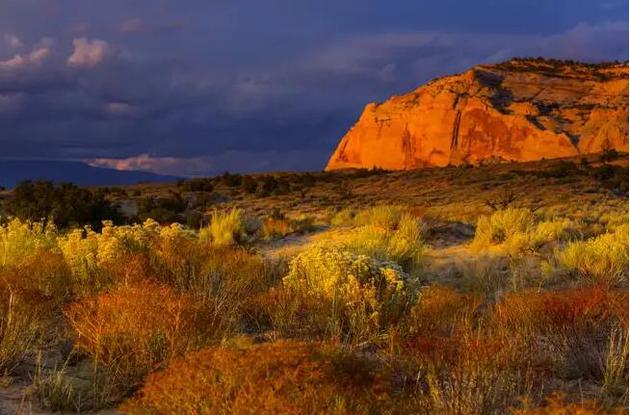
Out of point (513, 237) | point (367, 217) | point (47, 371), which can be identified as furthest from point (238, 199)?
point (47, 371)

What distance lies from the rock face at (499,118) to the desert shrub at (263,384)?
232 feet

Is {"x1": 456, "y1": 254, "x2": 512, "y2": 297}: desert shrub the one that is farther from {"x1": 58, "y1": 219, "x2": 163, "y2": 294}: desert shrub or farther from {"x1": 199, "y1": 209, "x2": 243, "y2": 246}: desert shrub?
{"x1": 199, "y1": 209, "x2": 243, "y2": 246}: desert shrub

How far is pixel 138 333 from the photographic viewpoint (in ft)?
17.2

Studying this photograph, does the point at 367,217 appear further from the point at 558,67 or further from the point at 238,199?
the point at 558,67

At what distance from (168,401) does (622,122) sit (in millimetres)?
74535

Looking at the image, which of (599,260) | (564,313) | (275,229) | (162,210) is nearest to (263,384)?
(564,313)

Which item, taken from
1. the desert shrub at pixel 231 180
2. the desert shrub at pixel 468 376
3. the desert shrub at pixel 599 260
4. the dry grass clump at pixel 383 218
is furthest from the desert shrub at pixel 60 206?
the desert shrub at pixel 231 180

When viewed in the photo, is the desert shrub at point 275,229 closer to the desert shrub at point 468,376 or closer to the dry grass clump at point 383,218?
Result: the dry grass clump at point 383,218

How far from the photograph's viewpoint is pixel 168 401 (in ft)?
13.2

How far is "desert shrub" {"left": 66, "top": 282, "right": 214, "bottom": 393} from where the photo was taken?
5.15m

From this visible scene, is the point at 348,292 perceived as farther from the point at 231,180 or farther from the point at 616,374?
the point at 231,180

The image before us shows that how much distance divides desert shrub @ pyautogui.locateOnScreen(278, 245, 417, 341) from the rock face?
220 feet

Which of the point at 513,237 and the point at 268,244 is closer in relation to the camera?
the point at 513,237

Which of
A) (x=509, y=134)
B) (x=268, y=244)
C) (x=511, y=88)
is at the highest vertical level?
(x=511, y=88)
